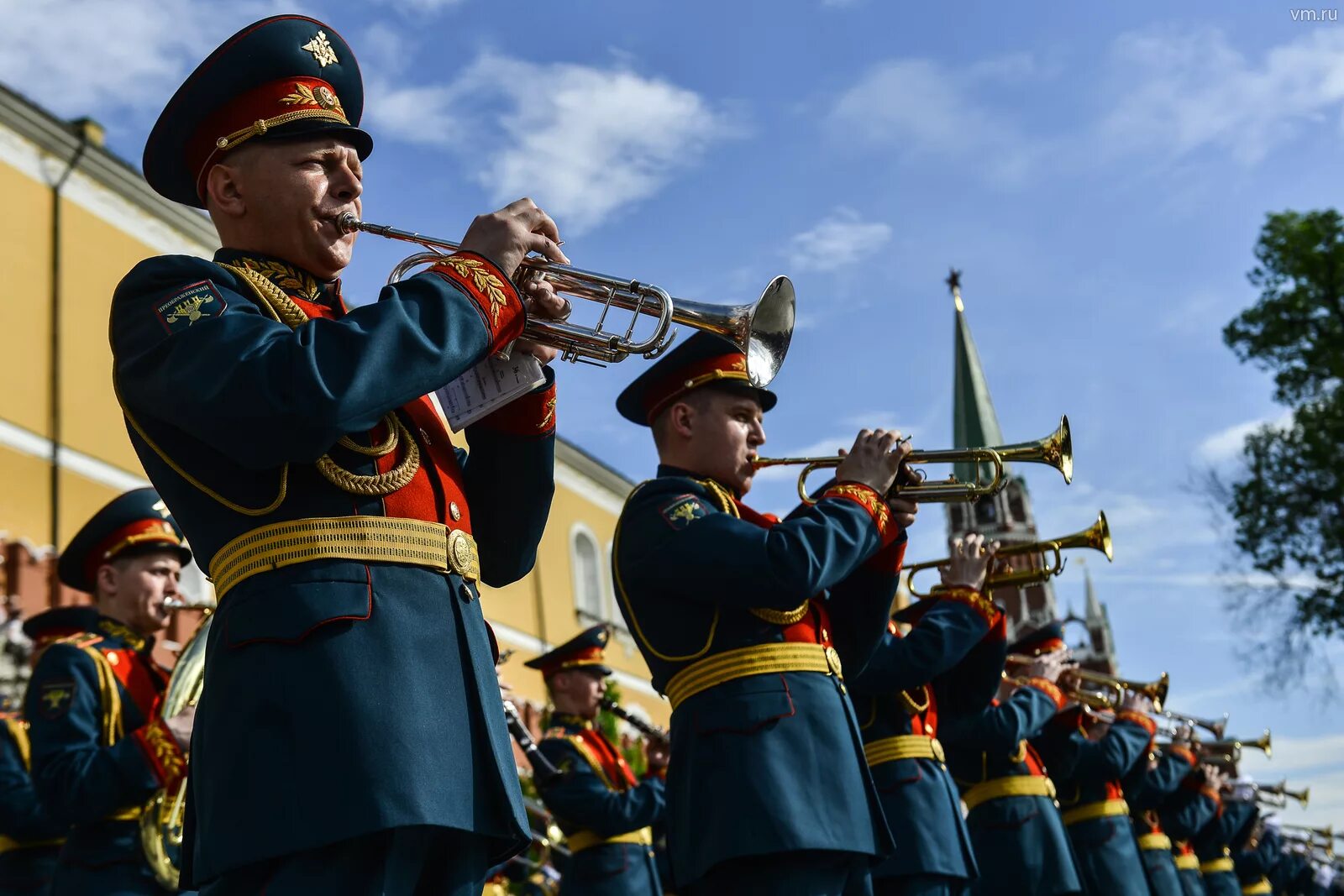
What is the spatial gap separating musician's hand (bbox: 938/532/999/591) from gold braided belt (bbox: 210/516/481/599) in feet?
11.2

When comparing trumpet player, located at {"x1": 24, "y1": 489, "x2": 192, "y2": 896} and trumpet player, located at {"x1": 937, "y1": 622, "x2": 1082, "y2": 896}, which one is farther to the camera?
trumpet player, located at {"x1": 937, "y1": 622, "x2": 1082, "y2": 896}

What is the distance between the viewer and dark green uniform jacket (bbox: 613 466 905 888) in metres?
3.94

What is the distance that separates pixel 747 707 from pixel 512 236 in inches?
70.7

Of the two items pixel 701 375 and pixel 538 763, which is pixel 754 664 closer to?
pixel 701 375

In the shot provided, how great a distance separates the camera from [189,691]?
4.99 meters

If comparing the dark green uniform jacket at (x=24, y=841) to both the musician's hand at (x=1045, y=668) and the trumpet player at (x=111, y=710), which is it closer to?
the trumpet player at (x=111, y=710)

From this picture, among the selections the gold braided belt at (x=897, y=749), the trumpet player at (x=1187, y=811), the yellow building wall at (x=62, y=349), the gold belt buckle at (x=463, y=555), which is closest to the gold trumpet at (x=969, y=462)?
the gold braided belt at (x=897, y=749)

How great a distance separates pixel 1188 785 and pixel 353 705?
11.1m

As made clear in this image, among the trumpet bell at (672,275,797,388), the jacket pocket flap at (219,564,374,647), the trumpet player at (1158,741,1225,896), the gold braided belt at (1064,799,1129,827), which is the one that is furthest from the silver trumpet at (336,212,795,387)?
the trumpet player at (1158,741,1225,896)

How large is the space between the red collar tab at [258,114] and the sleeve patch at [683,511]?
5.69 feet

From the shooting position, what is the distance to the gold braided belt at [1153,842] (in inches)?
413

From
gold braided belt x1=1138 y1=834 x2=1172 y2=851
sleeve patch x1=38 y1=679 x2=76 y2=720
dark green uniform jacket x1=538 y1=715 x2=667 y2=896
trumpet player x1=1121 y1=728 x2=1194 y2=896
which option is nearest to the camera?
sleeve patch x1=38 y1=679 x2=76 y2=720

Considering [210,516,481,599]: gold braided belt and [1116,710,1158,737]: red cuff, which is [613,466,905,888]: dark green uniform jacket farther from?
[1116,710,1158,737]: red cuff

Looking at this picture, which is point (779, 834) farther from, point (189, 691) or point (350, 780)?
point (189, 691)
